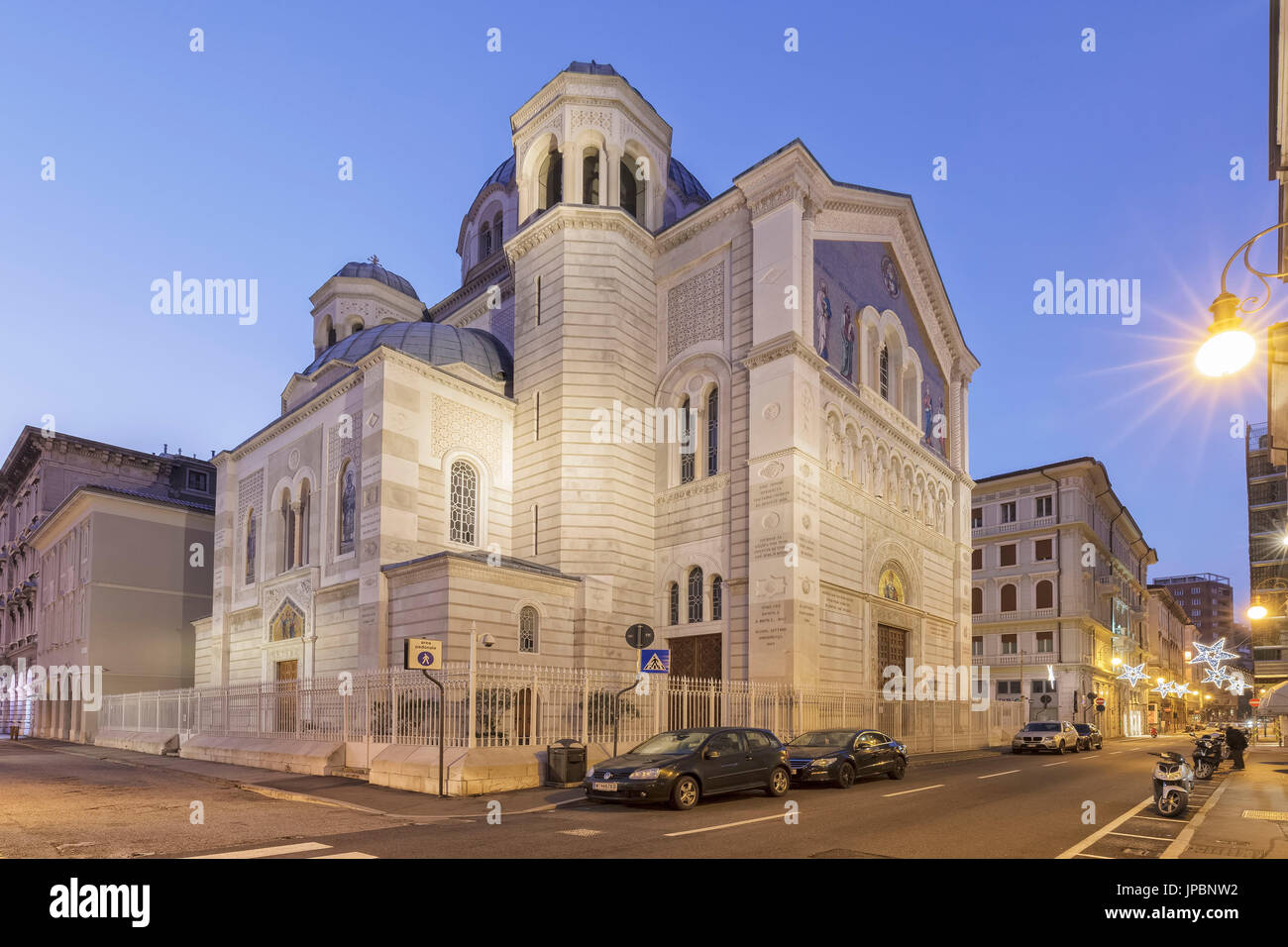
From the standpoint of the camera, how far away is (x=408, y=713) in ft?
63.9

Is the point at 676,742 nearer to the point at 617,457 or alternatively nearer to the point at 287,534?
the point at 617,457

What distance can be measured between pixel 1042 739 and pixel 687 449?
17577 mm

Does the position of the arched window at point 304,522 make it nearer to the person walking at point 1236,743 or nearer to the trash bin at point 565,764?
the trash bin at point 565,764

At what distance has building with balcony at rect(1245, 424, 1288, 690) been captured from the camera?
48.8 m

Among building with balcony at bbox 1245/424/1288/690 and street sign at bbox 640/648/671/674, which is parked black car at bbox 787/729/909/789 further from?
building with balcony at bbox 1245/424/1288/690

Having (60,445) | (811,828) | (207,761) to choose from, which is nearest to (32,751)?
(207,761)

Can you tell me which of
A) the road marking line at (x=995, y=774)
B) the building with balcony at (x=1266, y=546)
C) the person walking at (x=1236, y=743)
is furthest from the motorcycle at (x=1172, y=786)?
the building with balcony at (x=1266, y=546)

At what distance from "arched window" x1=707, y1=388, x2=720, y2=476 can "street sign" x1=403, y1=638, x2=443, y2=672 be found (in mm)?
14077

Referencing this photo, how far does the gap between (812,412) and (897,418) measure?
27.3 ft

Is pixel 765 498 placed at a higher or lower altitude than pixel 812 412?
lower

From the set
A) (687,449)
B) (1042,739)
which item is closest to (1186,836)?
(687,449)

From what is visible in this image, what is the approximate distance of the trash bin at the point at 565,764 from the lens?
18.1 meters
